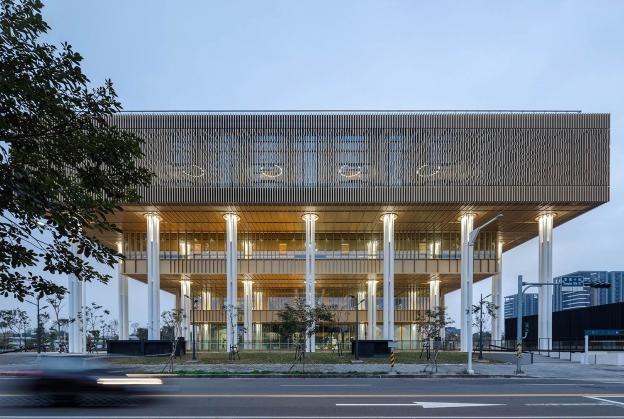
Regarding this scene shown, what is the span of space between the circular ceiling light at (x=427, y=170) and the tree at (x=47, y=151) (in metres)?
36.0

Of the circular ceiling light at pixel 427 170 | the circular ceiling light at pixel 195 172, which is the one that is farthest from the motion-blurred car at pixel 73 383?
the circular ceiling light at pixel 427 170

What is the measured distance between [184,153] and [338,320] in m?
28.7

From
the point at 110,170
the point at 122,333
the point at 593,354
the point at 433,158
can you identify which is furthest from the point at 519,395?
the point at 122,333

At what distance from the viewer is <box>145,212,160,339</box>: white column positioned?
41.9 meters

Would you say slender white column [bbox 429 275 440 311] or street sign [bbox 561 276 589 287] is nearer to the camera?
street sign [bbox 561 276 589 287]

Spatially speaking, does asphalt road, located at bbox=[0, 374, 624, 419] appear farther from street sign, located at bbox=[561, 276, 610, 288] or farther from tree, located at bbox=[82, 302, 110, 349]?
tree, located at bbox=[82, 302, 110, 349]

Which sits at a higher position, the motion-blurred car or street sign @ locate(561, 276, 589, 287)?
street sign @ locate(561, 276, 589, 287)

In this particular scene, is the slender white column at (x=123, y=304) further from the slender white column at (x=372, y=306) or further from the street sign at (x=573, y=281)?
the street sign at (x=573, y=281)

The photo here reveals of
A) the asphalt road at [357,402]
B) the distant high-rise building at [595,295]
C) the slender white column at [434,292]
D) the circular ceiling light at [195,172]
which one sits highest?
the circular ceiling light at [195,172]

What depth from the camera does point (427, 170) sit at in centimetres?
4075

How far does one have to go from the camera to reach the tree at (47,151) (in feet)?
18.6

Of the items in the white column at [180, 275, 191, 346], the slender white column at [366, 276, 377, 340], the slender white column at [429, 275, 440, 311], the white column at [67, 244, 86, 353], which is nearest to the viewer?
the white column at [67, 244, 86, 353]

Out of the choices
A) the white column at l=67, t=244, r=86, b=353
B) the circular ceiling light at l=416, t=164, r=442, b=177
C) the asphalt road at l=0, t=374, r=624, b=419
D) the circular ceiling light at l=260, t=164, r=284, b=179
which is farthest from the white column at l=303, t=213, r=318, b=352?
the asphalt road at l=0, t=374, r=624, b=419

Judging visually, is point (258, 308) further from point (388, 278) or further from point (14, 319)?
point (14, 319)
